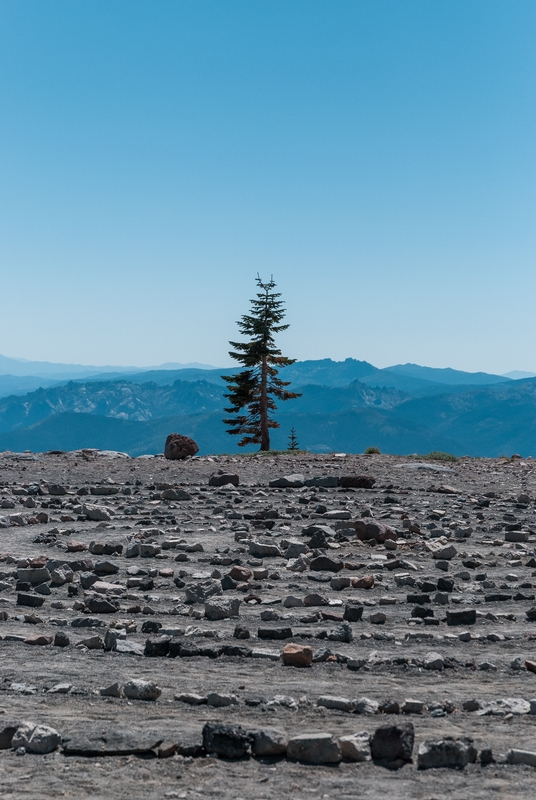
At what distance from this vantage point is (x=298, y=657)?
21.5ft

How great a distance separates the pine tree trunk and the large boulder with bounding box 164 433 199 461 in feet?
43.0

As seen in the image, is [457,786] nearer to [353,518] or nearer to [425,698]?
[425,698]

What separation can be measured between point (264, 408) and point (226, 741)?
40855 mm

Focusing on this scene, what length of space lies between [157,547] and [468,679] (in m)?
6.40

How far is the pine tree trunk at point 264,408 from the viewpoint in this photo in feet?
145

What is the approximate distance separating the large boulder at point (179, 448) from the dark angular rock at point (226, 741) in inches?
971

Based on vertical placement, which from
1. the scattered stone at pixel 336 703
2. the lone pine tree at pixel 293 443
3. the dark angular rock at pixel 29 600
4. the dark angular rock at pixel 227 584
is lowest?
the lone pine tree at pixel 293 443

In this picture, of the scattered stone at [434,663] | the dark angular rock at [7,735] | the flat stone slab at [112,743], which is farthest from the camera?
the scattered stone at [434,663]

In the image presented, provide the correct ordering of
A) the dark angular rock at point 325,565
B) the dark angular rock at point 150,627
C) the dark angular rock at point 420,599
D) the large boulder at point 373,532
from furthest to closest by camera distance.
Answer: the large boulder at point 373,532 → the dark angular rock at point 325,565 → the dark angular rock at point 420,599 → the dark angular rock at point 150,627

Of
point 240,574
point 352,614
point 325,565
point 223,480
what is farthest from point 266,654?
point 223,480

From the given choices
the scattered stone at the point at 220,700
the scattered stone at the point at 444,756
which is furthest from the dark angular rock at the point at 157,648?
the scattered stone at the point at 444,756

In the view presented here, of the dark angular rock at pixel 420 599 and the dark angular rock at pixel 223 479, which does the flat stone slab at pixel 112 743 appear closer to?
the dark angular rock at pixel 420 599

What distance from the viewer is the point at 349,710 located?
18.0 ft

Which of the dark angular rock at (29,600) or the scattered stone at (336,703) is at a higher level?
the scattered stone at (336,703)
